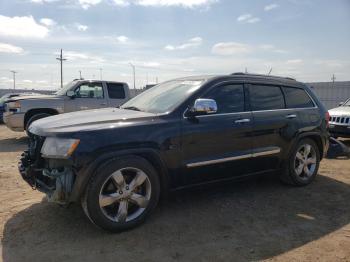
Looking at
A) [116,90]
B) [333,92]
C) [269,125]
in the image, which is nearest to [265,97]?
[269,125]

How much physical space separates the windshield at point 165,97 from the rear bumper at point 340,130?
20.1 ft

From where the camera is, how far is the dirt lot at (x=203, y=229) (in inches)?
139

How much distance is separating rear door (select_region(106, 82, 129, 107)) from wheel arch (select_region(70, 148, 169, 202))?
803 cm

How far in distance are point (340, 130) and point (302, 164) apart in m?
4.43

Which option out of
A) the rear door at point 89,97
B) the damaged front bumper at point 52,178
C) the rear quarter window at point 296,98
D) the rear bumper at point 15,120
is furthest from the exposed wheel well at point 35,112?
the rear quarter window at point 296,98

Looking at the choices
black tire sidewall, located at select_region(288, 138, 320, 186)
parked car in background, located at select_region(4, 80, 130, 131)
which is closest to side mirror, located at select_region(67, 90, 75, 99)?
parked car in background, located at select_region(4, 80, 130, 131)

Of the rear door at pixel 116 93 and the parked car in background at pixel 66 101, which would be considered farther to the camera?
the rear door at pixel 116 93

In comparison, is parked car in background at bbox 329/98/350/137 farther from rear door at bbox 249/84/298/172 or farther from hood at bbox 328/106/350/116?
rear door at bbox 249/84/298/172

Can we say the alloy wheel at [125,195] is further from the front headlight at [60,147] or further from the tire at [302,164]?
the tire at [302,164]

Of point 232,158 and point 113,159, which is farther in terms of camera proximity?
point 232,158

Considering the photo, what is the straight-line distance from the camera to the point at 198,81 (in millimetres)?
4855

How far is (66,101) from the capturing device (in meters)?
11.2

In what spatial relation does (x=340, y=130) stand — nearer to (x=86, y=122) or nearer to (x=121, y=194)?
(x=121, y=194)

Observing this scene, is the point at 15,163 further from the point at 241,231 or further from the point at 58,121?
the point at 241,231
